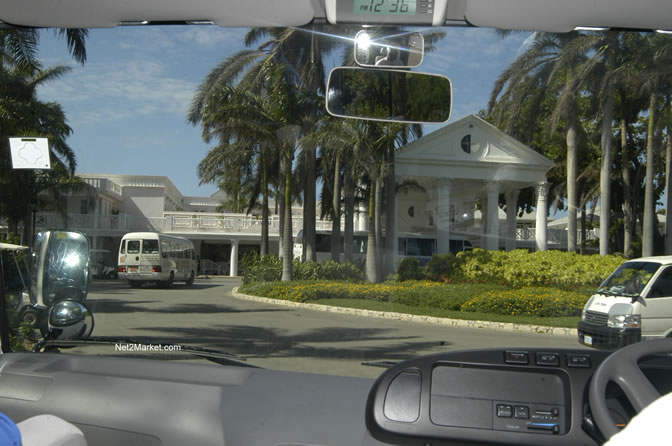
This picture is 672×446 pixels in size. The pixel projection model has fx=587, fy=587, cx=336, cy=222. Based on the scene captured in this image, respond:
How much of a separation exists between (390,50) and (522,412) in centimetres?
137

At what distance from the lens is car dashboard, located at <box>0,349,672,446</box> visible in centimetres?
187

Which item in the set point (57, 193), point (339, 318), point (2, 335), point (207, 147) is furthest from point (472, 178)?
point (2, 335)

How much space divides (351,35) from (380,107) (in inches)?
12.3

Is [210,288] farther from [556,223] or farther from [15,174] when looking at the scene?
[556,223]

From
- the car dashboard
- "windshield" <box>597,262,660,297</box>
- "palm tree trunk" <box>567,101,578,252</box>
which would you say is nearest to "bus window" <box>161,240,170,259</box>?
the car dashboard

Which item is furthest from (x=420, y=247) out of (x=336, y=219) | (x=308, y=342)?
(x=308, y=342)

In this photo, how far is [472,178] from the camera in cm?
222

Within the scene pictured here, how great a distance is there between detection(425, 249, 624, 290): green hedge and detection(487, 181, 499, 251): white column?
0.18 feet

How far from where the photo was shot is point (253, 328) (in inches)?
93.6

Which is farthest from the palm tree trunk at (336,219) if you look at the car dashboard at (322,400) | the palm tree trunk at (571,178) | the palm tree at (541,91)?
the palm tree trunk at (571,178)

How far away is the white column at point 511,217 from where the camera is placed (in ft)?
7.19

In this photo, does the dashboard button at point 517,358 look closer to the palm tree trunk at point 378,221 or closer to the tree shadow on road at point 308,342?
the tree shadow on road at point 308,342

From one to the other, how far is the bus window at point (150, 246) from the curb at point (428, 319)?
14.2 inches

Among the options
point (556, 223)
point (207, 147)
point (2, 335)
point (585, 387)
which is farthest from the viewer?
point (2, 335)
